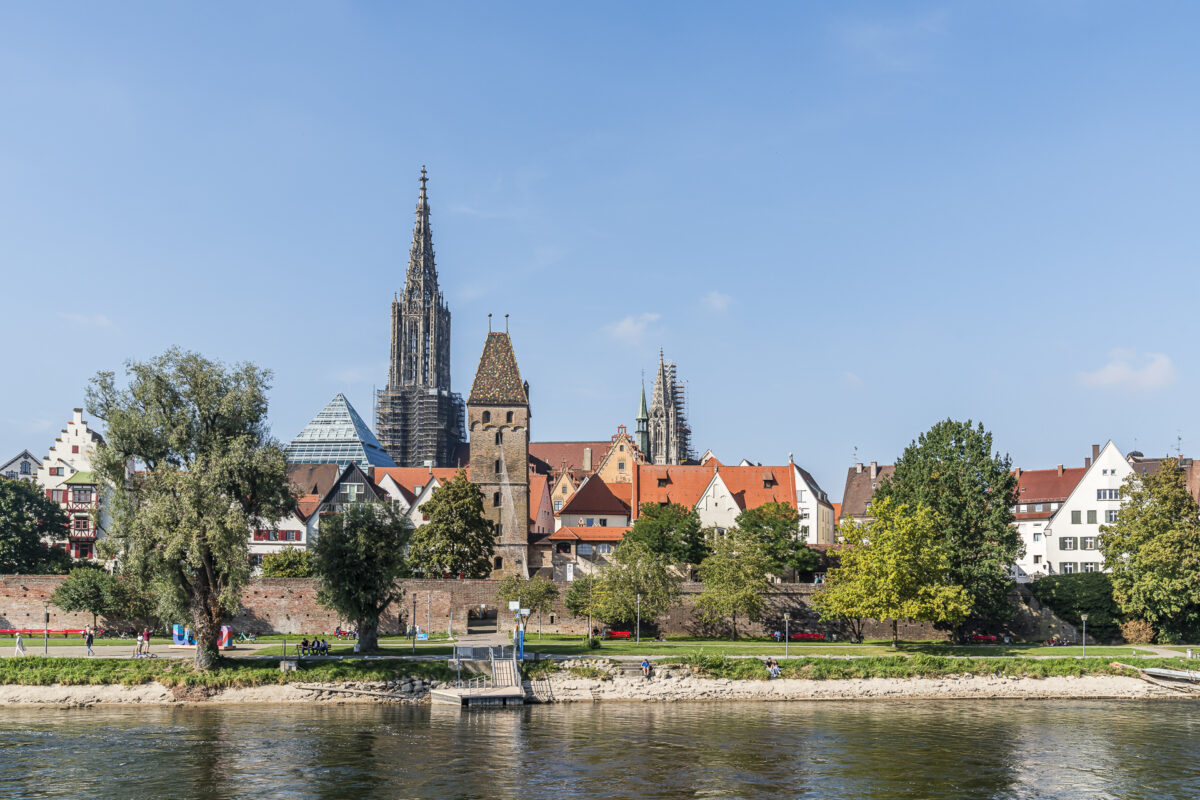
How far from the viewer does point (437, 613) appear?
7669cm

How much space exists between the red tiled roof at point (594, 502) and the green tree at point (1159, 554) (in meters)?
44.0

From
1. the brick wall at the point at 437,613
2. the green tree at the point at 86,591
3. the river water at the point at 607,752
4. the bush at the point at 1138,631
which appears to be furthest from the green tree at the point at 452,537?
the bush at the point at 1138,631

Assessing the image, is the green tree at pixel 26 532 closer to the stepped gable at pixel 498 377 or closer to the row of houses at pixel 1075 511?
the stepped gable at pixel 498 377

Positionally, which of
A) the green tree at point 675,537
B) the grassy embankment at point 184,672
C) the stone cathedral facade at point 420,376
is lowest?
the grassy embankment at point 184,672

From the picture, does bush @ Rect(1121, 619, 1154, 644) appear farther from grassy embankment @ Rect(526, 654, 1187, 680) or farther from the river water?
the river water

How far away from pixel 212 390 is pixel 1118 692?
1961 inches

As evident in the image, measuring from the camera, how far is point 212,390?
54.5 metres

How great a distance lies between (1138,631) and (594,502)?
48004 millimetres

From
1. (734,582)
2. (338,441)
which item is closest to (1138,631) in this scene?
(734,582)

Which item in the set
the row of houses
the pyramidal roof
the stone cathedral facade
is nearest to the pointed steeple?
the stone cathedral facade

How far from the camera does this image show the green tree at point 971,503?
74062 millimetres

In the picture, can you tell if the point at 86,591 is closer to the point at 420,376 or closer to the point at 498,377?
the point at 498,377

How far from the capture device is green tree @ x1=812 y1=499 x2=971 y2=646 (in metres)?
68.2

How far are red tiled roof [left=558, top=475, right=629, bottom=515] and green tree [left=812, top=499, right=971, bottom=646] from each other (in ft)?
117
